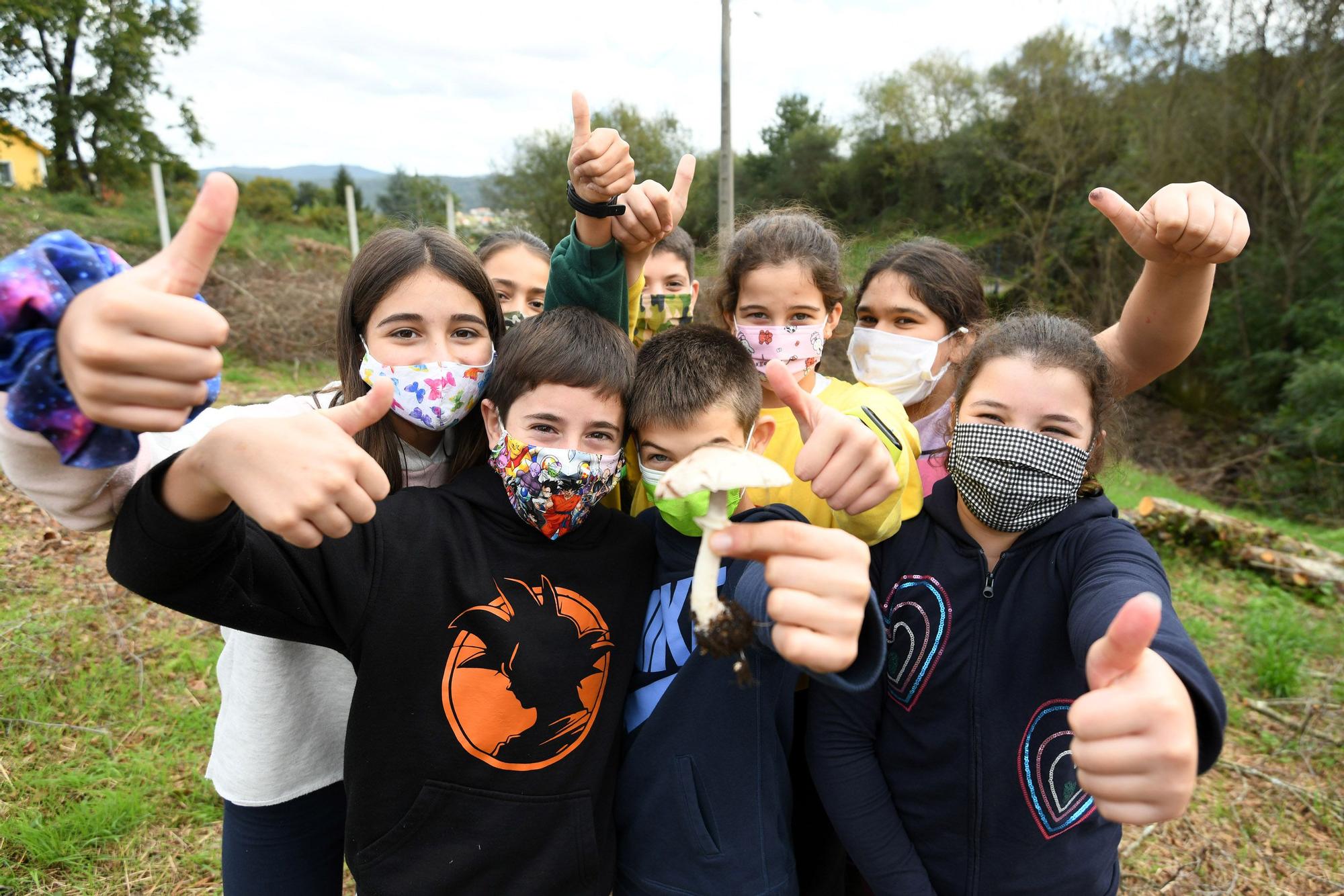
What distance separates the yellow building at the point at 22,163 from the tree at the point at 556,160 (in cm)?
2062

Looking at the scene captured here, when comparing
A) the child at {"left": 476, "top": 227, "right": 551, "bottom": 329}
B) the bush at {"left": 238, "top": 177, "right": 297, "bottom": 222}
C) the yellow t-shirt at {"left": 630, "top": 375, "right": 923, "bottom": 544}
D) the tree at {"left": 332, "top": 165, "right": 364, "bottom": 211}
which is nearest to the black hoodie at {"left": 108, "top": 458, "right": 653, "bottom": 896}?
the yellow t-shirt at {"left": 630, "top": 375, "right": 923, "bottom": 544}

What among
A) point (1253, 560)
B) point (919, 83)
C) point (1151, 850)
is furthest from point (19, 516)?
point (919, 83)

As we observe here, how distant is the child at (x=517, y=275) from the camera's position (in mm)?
3713

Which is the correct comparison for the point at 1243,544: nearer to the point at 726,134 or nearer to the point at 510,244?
the point at 510,244

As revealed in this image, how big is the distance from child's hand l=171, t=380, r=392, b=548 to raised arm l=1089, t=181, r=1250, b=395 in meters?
2.01

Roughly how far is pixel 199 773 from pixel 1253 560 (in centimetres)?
969

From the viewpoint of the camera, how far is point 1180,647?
4.57 ft

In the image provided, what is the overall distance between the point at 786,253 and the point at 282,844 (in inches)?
106

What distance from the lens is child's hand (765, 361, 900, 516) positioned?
167cm

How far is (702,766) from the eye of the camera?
6.64ft

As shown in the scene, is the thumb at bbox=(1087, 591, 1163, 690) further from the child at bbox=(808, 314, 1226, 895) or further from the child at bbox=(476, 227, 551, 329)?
the child at bbox=(476, 227, 551, 329)

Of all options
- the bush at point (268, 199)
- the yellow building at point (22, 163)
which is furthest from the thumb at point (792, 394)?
the yellow building at point (22, 163)

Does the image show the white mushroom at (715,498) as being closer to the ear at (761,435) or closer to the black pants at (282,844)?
the ear at (761,435)

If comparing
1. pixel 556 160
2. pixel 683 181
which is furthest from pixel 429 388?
pixel 556 160
